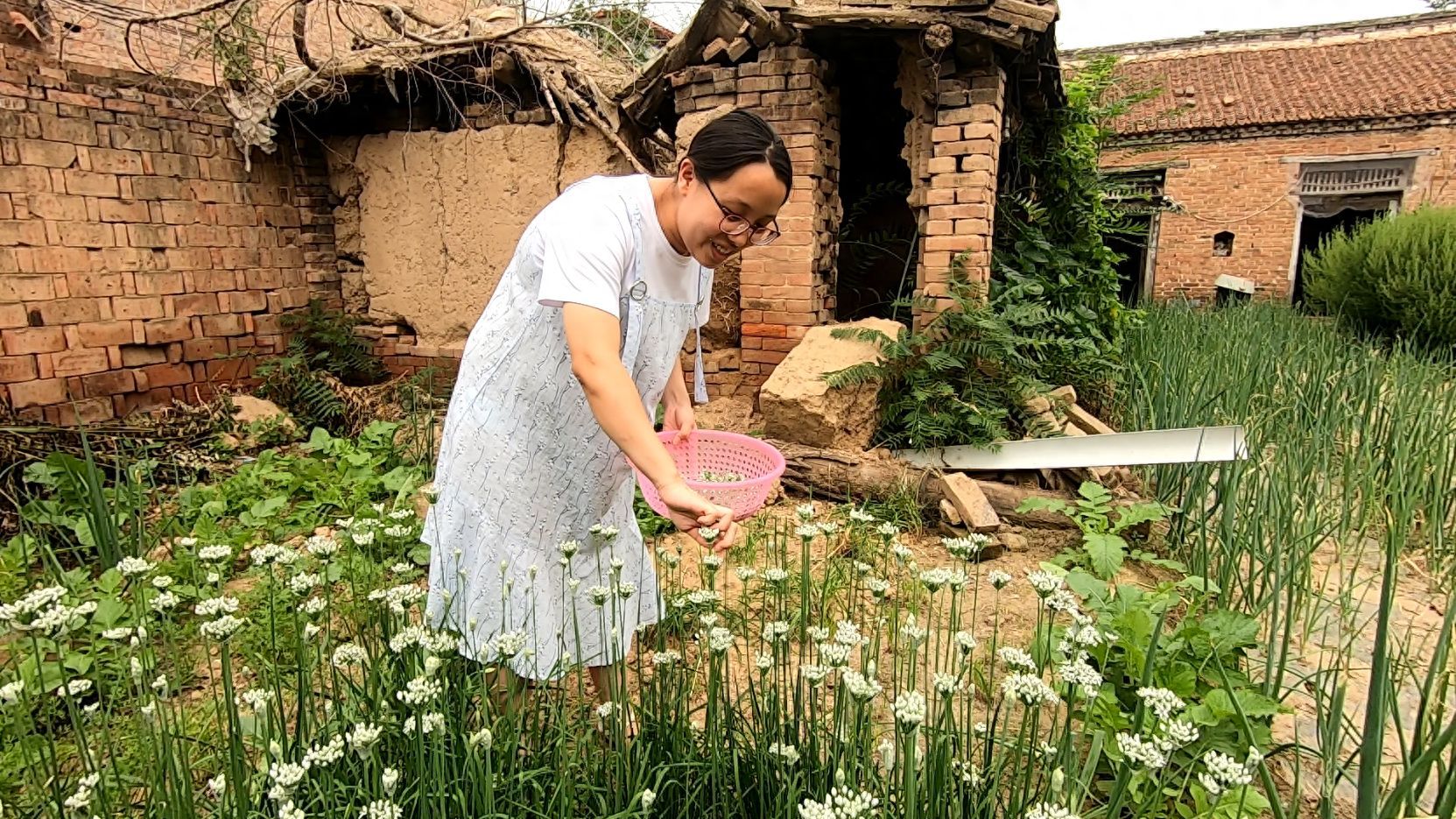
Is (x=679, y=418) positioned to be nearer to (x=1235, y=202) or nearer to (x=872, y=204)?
(x=872, y=204)

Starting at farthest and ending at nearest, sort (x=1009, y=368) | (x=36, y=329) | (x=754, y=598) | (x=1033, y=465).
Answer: (x=36, y=329) < (x=1009, y=368) < (x=1033, y=465) < (x=754, y=598)

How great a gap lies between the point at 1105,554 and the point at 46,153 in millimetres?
6134

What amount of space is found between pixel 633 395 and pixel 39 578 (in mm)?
3044

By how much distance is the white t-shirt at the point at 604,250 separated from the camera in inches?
59.1

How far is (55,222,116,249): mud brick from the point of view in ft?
15.9

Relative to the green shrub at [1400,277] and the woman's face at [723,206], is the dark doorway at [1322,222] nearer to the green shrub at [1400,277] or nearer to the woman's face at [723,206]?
the green shrub at [1400,277]

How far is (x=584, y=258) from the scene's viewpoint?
59.4 inches

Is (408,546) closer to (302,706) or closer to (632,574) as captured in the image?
(632,574)

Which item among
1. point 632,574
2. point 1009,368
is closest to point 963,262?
point 1009,368

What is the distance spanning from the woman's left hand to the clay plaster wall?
3.66 m

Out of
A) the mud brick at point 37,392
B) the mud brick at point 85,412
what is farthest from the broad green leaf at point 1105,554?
the mud brick at point 37,392

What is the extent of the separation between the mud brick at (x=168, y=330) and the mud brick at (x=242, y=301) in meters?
0.27

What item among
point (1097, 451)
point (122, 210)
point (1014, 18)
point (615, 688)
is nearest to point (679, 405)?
point (615, 688)

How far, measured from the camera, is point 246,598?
9.86ft
